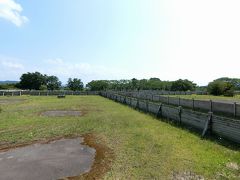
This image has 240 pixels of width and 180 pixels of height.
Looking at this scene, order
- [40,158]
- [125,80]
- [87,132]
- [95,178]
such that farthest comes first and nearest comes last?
[125,80] → [87,132] → [40,158] → [95,178]

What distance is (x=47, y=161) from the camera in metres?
7.76

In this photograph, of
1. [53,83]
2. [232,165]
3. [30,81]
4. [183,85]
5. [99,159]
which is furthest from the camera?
[53,83]

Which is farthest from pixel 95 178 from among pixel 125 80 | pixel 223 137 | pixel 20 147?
pixel 125 80

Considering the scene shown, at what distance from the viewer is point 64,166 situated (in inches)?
285

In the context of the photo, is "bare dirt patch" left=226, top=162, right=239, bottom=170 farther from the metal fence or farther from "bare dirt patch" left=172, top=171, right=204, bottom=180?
the metal fence

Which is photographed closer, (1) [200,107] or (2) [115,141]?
(2) [115,141]

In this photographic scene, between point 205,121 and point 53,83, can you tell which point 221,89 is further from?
point 53,83

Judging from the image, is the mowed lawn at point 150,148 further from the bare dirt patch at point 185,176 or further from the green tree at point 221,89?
the green tree at point 221,89

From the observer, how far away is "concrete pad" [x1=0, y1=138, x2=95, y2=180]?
664 cm

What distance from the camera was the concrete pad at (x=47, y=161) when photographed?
A: 664cm

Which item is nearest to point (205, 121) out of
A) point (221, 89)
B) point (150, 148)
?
point (150, 148)

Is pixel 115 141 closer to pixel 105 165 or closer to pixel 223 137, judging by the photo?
pixel 105 165

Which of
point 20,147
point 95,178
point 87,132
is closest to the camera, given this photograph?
point 95,178

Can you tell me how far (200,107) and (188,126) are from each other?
8798mm
